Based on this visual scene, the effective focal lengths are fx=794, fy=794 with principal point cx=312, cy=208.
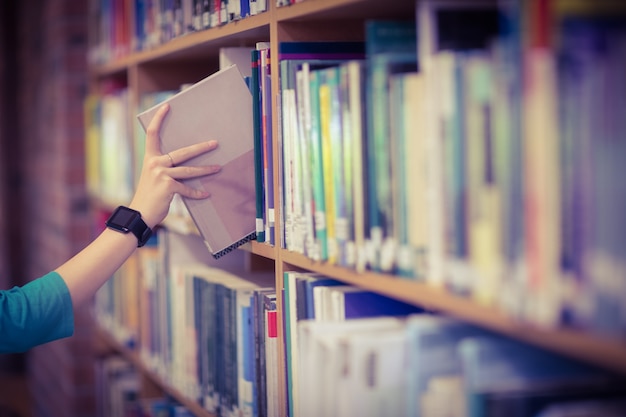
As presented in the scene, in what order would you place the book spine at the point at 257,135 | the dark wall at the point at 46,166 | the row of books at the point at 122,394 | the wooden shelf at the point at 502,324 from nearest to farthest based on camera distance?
1. the wooden shelf at the point at 502,324
2. the book spine at the point at 257,135
3. the row of books at the point at 122,394
4. the dark wall at the point at 46,166

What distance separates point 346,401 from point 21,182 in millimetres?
4138

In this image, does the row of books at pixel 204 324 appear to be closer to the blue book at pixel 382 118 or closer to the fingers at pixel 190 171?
the fingers at pixel 190 171

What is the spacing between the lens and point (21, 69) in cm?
476

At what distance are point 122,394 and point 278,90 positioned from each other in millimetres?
1662

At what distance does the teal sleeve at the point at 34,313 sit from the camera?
1.67 m

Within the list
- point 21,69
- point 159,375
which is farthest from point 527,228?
point 21,69

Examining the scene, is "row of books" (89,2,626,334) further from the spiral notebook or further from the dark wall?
the dark wall

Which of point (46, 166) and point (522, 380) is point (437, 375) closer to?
point (522, 380)

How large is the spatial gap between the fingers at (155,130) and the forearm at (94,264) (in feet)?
0.65

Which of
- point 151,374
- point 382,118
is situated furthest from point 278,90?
point 151,374

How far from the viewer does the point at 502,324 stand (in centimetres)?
96

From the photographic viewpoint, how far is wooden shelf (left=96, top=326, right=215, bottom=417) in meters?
2.10

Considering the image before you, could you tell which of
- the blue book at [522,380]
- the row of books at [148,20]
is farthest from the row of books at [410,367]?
the row of books at [148,20]

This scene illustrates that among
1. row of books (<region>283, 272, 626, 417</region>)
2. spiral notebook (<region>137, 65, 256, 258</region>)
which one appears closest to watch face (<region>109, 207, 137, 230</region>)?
spiral notebook (<region>137, 65, 256, 258</region>)
